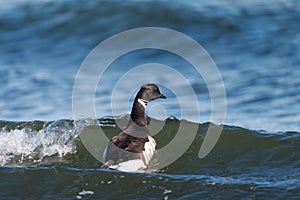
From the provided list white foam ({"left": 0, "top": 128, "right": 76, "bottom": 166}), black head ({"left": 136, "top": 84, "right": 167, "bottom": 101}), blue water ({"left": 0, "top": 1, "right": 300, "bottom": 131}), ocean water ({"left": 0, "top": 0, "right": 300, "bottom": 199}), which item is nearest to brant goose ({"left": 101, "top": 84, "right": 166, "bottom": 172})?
black head ({"left": 136, "top": 84, "right": 167, "bottom": 101})

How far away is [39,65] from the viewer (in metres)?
14.3

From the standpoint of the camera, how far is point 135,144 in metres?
9.83

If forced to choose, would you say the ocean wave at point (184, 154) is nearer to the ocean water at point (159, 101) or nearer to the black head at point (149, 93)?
the ocean water at point (159, 101)

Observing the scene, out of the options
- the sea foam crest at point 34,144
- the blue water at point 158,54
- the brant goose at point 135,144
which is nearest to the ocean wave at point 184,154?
the sea foam crest at point 34,144

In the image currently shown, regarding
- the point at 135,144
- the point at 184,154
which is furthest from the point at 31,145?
the point at 184,154

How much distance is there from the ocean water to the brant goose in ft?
0.83

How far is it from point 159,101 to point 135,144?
241 centimetres

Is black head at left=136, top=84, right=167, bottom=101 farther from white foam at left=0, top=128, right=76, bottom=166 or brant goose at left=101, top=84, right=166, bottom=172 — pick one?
white foam at left=0, top=128, right=76, bottom=166

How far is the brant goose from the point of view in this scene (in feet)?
30.8

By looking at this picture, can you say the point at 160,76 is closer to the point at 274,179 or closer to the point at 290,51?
the point at 290,51

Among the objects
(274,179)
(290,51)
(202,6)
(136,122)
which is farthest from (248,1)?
(274,179)

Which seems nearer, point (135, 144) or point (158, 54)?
point (135, 144)

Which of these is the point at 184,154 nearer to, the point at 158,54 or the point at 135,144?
the point at 135,144

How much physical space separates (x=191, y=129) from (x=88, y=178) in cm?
246
